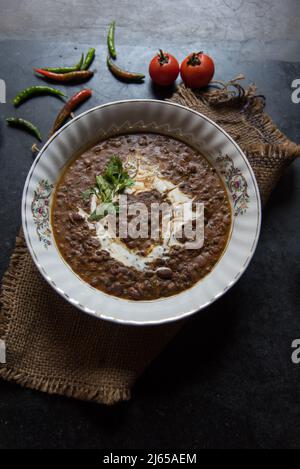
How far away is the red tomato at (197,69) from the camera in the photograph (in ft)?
13.3

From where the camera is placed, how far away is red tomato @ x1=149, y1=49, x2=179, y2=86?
4090 mm

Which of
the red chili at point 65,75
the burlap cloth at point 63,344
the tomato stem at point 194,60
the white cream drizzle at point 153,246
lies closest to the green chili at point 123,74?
the red chili at point 65,75

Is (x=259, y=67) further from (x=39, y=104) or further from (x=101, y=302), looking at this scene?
(x=101, y=302)

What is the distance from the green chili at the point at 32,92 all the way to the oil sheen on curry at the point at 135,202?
0.71 meters

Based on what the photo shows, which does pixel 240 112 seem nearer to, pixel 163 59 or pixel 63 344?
pixel 163 59

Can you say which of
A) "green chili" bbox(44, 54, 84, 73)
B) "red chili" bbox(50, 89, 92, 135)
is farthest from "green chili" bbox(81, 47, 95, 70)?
"red chili" bbox(50, 89, 92, 135)

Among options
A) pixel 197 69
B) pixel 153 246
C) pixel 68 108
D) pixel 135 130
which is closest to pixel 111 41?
pixel 68 108

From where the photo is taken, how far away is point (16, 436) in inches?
Result: 147

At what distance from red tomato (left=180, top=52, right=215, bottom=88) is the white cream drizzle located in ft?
2.96

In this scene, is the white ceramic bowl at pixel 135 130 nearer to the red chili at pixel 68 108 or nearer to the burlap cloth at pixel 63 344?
the burlap cloth at pixel 63 344

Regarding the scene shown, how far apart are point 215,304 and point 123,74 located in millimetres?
2063

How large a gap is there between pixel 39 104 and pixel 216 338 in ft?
7.91

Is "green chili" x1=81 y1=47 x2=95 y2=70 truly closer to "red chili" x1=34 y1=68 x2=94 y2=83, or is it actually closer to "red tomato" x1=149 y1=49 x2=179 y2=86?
"red chili" x1=34 y1=68 x2=94 y2=83
